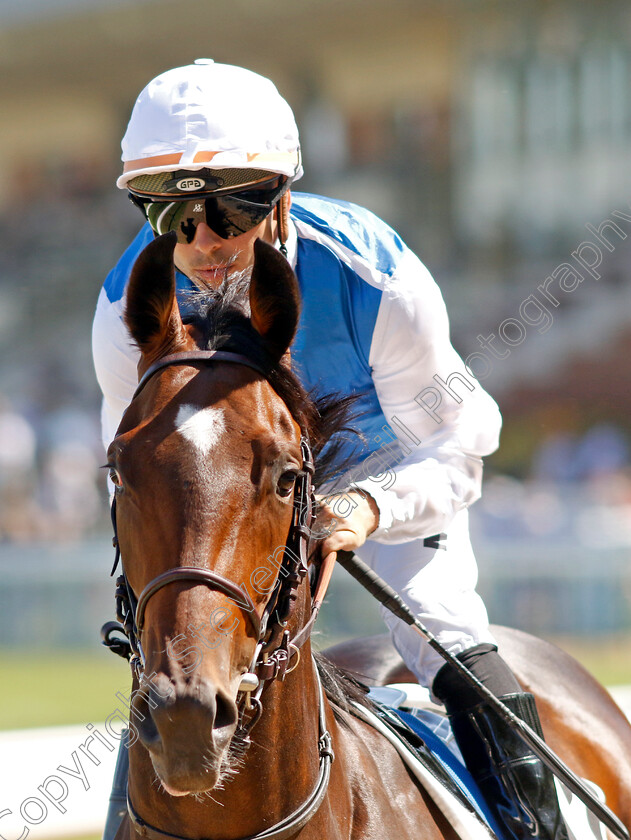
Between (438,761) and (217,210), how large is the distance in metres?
1.35

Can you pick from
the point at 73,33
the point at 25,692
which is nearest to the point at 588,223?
the point at 73,33

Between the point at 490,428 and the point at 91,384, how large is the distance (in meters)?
13.2

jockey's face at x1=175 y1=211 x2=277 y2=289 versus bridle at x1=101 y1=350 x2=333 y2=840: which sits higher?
jockey's face at x1=175 y1=211 x2=277 y2=289

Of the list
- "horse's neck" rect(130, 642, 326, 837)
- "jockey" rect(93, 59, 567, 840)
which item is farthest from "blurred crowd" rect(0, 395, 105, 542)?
"horse's neck" rect(130, 642, 326, 837)

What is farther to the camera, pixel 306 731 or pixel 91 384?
pixel 91 384

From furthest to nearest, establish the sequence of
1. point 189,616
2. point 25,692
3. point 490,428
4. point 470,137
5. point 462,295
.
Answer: point 470,137 < point 462,295 < point 25,692 < point 490,428 < point 189,616

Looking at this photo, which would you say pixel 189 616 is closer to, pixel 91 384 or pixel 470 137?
pixel 91 384

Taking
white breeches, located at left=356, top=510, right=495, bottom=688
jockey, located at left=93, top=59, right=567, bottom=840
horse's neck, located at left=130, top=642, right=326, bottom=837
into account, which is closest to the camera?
horse's neck, located at left=130, top=642, right=326, bottom=837

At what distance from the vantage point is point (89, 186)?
1892 cm

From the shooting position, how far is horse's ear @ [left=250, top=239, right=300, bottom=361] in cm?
189

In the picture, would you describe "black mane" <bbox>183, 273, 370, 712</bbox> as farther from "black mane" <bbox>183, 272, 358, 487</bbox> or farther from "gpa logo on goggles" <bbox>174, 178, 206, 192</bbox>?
"gpa logo on goggles" <bbox>174, 178, 206, 192</bbox>

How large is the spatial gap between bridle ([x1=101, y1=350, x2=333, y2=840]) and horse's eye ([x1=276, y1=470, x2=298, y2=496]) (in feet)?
0.06

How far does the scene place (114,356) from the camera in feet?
8.21

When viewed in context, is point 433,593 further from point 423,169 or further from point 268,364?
point 423,169
